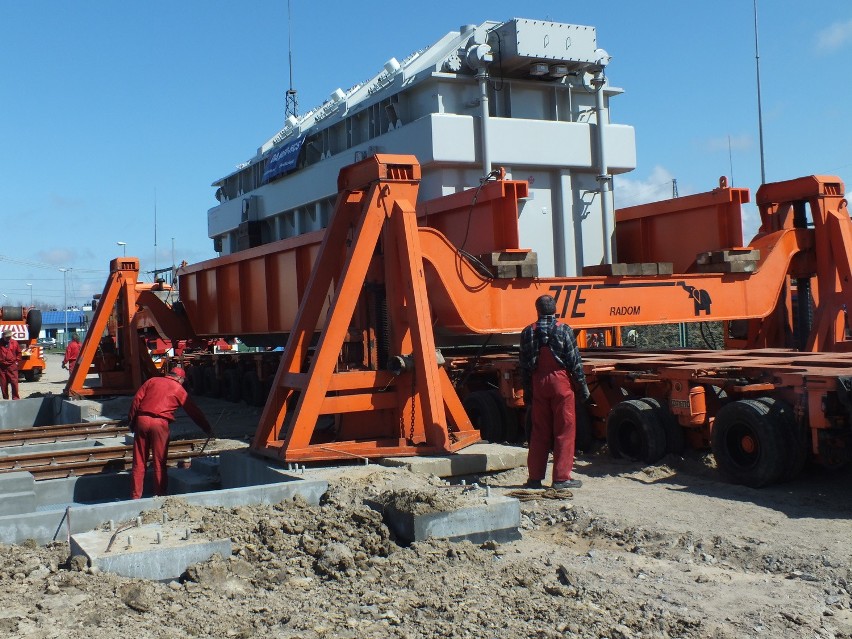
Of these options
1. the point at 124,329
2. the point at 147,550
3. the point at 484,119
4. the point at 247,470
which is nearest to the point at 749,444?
the point at 247,470

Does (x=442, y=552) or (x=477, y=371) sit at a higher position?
(x=477, y=371)

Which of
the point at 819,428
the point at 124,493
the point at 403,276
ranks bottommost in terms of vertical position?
the point at 124,493

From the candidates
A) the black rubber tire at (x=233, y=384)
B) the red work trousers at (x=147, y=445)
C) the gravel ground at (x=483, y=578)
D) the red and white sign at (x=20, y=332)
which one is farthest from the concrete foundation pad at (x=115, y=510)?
the red and white sign at (x=20, y=332)

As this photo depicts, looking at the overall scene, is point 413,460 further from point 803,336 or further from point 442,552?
point 803,336

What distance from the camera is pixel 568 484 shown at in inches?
280

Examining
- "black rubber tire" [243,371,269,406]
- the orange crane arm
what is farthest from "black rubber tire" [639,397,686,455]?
"black rubber tire" [243,371,269,406]

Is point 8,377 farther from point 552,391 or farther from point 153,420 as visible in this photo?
point 552,391

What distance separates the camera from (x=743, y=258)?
10.0m

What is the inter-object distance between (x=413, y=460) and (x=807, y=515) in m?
2.89

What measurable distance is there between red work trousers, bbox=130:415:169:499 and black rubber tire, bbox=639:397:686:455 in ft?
14.2

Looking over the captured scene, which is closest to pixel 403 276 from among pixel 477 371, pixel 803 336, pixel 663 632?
pixel 477 371

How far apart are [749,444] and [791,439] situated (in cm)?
33

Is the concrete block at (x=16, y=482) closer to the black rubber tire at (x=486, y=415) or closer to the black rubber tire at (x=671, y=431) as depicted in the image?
the black rubber tire at (x=486, y=415)

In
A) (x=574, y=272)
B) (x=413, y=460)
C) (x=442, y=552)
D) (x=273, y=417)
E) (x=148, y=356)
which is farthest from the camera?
(x=148, y=356)
